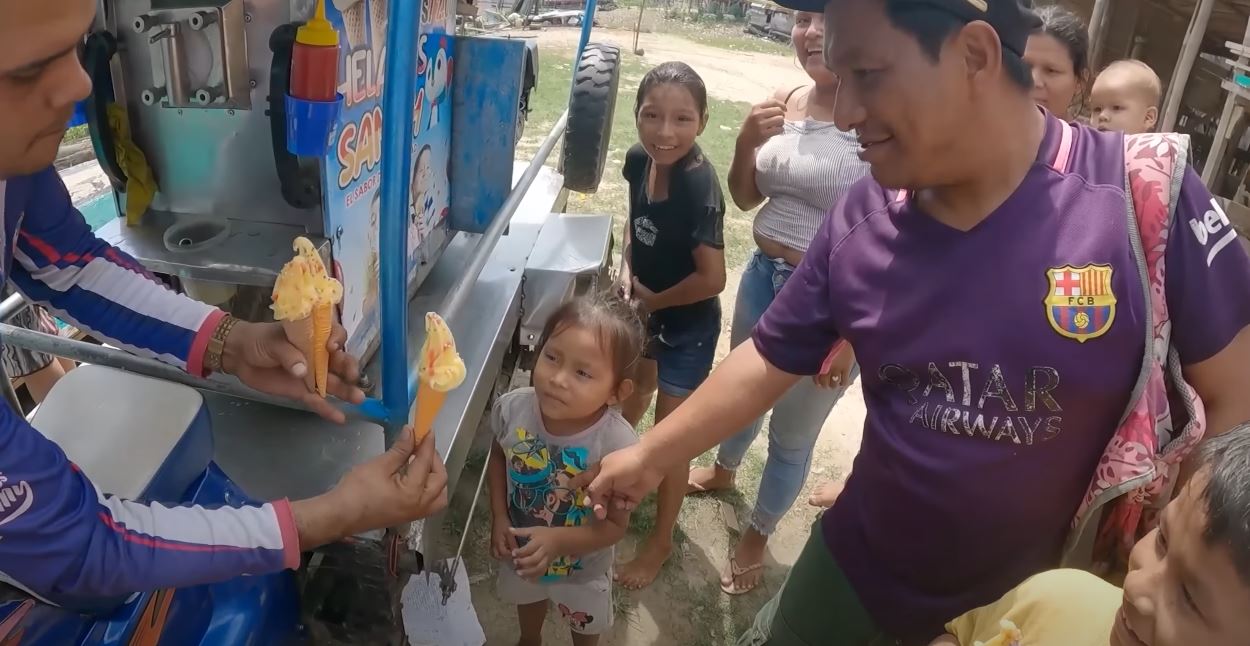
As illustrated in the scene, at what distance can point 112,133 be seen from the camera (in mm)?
1757

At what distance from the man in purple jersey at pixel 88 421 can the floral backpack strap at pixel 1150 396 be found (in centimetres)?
115

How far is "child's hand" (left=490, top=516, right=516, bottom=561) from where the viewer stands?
1838 mm

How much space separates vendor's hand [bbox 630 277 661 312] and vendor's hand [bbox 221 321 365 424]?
119cm

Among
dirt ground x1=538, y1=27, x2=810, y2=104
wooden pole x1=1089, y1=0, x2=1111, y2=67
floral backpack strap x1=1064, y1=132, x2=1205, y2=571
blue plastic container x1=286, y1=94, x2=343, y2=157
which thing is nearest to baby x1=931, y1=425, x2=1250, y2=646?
floral backpack strap x1=1064, y1=132, x2=1205, y2=571

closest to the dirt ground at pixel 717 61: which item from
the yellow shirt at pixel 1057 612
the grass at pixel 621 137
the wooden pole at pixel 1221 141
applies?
the grass at pixel 621 137

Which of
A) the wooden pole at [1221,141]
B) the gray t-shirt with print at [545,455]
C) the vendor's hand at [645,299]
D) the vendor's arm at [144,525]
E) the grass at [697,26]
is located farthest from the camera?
the grass at [697,26]

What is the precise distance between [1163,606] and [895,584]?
639mm

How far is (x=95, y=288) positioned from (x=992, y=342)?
162 centimetres

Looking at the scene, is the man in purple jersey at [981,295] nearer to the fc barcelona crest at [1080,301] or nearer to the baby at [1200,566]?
the fc barcelona crest at [1080,301]

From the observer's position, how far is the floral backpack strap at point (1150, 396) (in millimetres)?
1134

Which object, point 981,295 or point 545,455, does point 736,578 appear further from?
point 981,295

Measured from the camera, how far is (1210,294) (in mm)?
1121

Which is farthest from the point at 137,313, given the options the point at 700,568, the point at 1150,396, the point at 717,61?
the point at 717,61

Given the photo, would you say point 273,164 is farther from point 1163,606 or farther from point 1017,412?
point 1163,606
